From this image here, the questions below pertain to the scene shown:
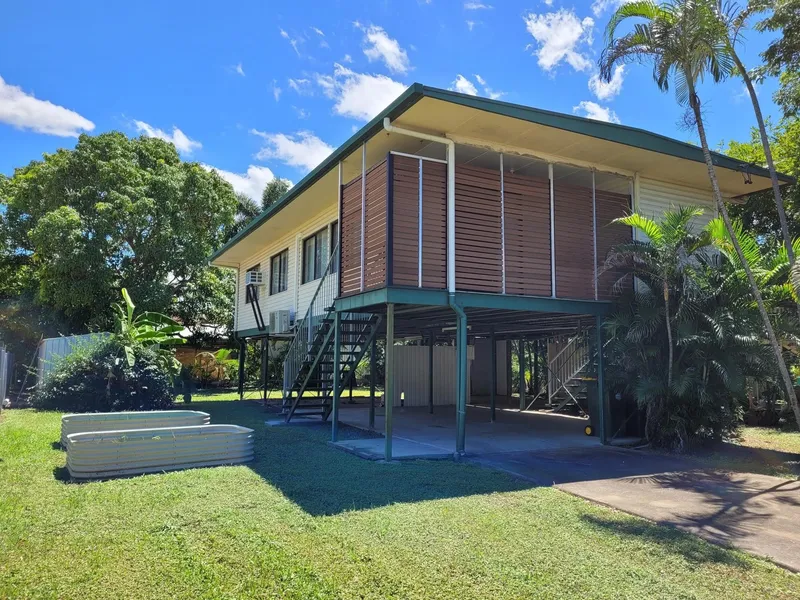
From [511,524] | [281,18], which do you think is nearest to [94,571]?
[511,524]

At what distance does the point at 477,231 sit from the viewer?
8867 millimetres

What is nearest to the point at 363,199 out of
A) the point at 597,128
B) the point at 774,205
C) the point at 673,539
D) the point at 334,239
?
the point at 597,128

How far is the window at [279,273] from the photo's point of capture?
16.3m

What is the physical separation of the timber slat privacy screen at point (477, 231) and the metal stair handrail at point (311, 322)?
2.61m

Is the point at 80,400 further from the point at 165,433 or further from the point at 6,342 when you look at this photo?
the point at 6,342

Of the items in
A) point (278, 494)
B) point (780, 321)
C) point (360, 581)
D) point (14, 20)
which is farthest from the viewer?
point (14, 20)

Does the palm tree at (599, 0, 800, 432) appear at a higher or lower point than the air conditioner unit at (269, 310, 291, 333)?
higher

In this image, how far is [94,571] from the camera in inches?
147

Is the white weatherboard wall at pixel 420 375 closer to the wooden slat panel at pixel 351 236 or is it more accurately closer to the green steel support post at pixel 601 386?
the wooden slat panel at pixel 351 236

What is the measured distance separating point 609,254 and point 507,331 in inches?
212

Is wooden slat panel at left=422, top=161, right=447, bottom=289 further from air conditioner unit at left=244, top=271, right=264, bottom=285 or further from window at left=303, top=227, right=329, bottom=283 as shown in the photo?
air conditioner unit at left=244, top=271, right=264, bottom=285

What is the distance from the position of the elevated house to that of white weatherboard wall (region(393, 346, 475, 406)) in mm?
4579

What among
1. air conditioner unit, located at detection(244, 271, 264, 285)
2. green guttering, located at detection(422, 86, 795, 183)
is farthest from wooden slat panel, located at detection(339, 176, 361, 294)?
air conditioner unit, located at detection(244, 271, 264, 285)

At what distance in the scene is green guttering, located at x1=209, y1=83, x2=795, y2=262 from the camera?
7.48m
